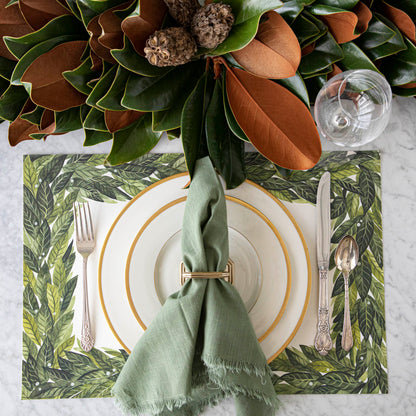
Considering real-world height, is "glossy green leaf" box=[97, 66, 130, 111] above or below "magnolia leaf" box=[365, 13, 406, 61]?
below

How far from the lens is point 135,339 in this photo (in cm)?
78

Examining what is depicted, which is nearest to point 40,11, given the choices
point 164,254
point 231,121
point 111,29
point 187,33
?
point 111,29

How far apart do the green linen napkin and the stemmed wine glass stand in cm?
22

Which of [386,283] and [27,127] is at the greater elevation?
[27,127]

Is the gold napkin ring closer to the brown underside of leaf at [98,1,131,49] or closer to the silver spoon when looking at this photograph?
the silver spoon

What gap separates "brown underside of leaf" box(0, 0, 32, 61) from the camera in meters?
0.70

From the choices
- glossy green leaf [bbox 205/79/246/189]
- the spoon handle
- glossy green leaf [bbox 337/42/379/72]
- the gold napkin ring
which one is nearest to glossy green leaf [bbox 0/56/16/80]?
glossy green leaf [bbox 205/79/246/189]

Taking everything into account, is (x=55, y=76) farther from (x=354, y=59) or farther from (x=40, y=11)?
(x=354, y=59)

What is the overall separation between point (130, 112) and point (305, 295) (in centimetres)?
47

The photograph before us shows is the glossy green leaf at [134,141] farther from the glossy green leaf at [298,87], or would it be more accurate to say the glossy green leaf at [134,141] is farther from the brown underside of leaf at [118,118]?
the glossy green leaf at [298,87]

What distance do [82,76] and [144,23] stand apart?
14 centimetres

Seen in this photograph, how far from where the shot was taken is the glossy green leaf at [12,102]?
753 mm

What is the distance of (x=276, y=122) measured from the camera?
0.70 m

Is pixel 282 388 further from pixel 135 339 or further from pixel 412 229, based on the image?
pixel 412 229
